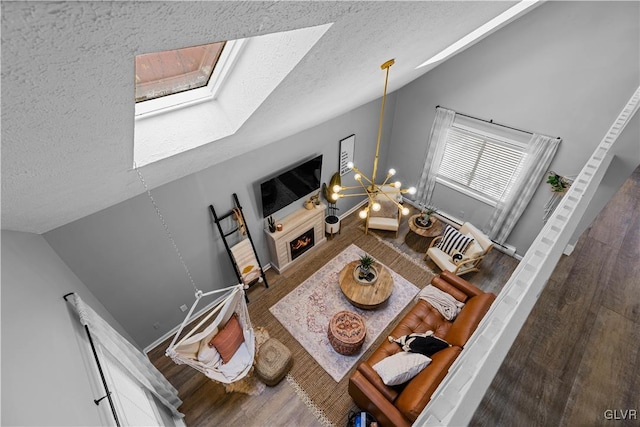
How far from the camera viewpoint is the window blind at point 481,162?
4.56 meters

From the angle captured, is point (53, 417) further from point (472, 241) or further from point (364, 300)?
point (472, 241)

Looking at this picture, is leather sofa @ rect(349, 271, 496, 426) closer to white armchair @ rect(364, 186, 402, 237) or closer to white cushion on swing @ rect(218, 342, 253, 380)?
white cushion on swing @ rect(218, 342, 253, 380)

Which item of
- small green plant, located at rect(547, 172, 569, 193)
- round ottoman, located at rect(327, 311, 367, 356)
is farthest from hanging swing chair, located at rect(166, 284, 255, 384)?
small green plant, located at rect(547, 172, 569, 193)

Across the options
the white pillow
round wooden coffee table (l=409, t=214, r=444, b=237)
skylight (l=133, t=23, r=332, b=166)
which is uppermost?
skylight (l=133, t=23, r=332, b=166)

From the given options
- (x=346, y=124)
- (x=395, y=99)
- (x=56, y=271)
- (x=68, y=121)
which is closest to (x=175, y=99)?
(x=68, y=121)

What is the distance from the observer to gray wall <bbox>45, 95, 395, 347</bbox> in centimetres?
282

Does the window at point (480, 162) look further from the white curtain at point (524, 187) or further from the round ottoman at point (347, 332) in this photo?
the round ottoman at point (347, 332)

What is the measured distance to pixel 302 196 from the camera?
465 centimetres

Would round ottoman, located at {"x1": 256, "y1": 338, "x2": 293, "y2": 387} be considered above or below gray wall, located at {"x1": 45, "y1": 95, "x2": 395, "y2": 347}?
below

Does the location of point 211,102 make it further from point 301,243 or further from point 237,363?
point 301,243

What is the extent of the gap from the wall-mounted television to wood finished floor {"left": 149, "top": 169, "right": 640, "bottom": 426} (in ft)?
5.08

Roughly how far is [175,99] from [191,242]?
205 centimetres

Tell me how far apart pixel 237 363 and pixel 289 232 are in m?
1.95

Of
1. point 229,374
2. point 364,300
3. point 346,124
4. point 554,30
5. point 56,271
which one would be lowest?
point 229,374
